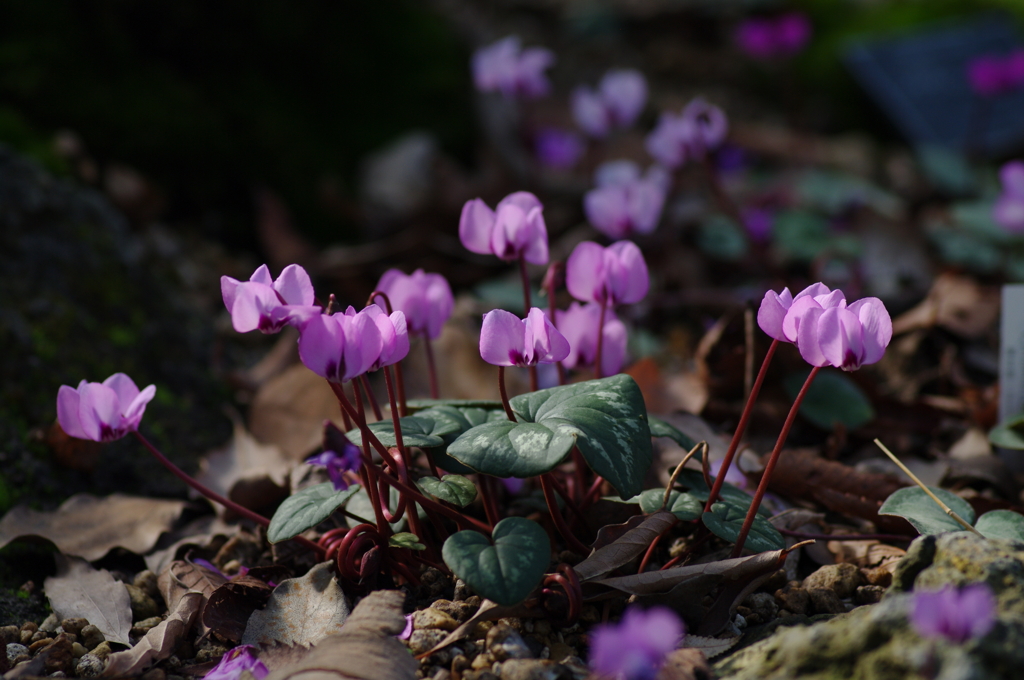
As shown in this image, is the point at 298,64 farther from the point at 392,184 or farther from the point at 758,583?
the point at 758,583

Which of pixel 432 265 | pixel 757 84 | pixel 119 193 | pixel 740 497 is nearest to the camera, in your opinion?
pixel 740 497

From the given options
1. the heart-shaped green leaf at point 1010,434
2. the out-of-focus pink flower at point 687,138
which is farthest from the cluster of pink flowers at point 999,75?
the heart-shaped green leaf at point 1010,434

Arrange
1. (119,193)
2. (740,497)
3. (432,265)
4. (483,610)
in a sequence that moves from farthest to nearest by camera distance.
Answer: (432,265)
(119,193)
(740,497)
(483,610)

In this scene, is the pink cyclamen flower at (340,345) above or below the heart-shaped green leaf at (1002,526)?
above

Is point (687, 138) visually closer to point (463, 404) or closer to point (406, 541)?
point (463, 404)

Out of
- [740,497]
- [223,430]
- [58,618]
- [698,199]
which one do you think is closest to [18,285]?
[223,430]

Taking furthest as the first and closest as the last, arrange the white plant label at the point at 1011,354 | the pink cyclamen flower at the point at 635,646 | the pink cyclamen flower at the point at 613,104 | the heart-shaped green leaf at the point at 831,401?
the pink cyclamen flower at the point at 613,104, the heart-shaped green leaf at the point at 831,401, the white plant label at the point at 1011,354, the pink cyclamen flower at the point at 635,646

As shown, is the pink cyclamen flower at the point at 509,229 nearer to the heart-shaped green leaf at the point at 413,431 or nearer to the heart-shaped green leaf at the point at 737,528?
the heart-shaped green leaf at the point at 413,431
